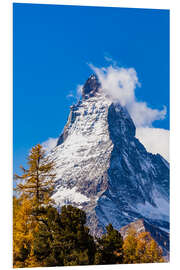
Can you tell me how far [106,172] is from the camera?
39406 mm

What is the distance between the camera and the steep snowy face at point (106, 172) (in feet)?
71.8

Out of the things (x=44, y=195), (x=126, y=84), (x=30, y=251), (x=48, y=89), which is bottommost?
(x=30, y=251)

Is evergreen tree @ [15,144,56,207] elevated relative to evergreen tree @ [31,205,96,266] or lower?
elevated

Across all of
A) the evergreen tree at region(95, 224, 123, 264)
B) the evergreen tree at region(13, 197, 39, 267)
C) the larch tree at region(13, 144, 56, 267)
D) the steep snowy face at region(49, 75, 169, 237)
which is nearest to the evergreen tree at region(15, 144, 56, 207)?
the larch tree at region(13, 144, 56, 267)

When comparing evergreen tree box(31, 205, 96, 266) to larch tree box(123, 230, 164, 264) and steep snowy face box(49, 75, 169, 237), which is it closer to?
larch tree box(123, 230, 164, 264)

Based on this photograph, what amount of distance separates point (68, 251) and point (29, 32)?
4170 mm

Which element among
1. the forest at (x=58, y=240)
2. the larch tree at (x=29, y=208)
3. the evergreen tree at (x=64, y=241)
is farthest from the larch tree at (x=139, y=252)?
the larch tree at (x=29, y=208)

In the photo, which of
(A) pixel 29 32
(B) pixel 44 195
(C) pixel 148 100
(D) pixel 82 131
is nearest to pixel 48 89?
(A) pixel 29 32

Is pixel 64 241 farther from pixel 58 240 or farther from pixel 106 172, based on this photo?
pixel 106 172

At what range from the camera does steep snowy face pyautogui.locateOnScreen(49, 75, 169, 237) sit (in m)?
21.9

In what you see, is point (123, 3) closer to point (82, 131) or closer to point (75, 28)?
point (75, 28)

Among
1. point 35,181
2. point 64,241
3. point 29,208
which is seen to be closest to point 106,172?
point 35,181

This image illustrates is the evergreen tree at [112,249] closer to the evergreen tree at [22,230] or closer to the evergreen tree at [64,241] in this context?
the evergreen tree at [64,241]

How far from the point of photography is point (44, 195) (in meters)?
8.54
